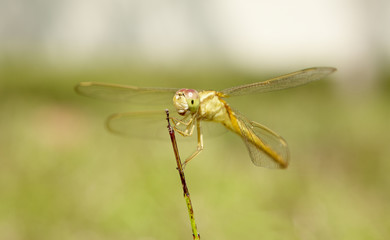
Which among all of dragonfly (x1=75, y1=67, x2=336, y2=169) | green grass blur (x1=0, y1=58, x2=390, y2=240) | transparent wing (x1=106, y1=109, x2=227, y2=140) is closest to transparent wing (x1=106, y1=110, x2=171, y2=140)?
transparent wing (x1=106, y1=109, x2=227, y2=140)

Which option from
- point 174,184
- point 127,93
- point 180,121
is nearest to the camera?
point 180,121

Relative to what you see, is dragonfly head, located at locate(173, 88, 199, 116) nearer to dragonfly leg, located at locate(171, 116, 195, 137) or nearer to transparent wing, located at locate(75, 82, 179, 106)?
dragonfly leg, located at locate(171, 116, 195, 137)

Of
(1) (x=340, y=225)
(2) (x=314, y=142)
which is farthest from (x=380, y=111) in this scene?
(1) (x=340, y=225)

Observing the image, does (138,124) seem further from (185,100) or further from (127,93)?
(185,100)

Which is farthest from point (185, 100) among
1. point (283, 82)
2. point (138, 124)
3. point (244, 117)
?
point (138, 124)

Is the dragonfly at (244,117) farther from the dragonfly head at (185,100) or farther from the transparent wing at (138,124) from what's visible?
the transparent wing at (138,124)
